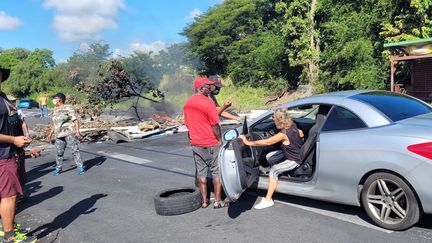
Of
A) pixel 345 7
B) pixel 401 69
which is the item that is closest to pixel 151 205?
pixel 401 69

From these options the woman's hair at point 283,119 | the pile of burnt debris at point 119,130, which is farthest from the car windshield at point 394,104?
the pile of burnt debris at point 119,130

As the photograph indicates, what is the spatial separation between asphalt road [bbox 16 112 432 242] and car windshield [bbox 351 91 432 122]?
46.4 inches

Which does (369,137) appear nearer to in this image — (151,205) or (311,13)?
(151,205)

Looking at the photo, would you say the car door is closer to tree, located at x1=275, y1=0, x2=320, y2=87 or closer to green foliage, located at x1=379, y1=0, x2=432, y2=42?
green foliage, located at x1=379, y1=0, x2=432, y2=42

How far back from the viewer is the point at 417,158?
385 cm

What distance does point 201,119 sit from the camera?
5254 mm

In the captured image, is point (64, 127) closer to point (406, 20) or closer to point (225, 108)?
point (225, 108)

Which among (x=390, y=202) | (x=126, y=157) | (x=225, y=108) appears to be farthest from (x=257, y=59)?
(x=390, y=202)

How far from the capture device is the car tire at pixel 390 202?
3980 millimetres

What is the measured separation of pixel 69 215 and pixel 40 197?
4.87ft

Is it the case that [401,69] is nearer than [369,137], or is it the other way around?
[369,137]

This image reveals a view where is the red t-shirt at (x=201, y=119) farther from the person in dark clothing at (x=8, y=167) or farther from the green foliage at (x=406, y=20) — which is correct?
the green foliage at (x=406, y=20)

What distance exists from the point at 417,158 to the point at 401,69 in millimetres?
15793

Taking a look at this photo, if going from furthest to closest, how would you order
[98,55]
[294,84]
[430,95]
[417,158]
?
[98,55], [294,84], [430,95], [417,158]
